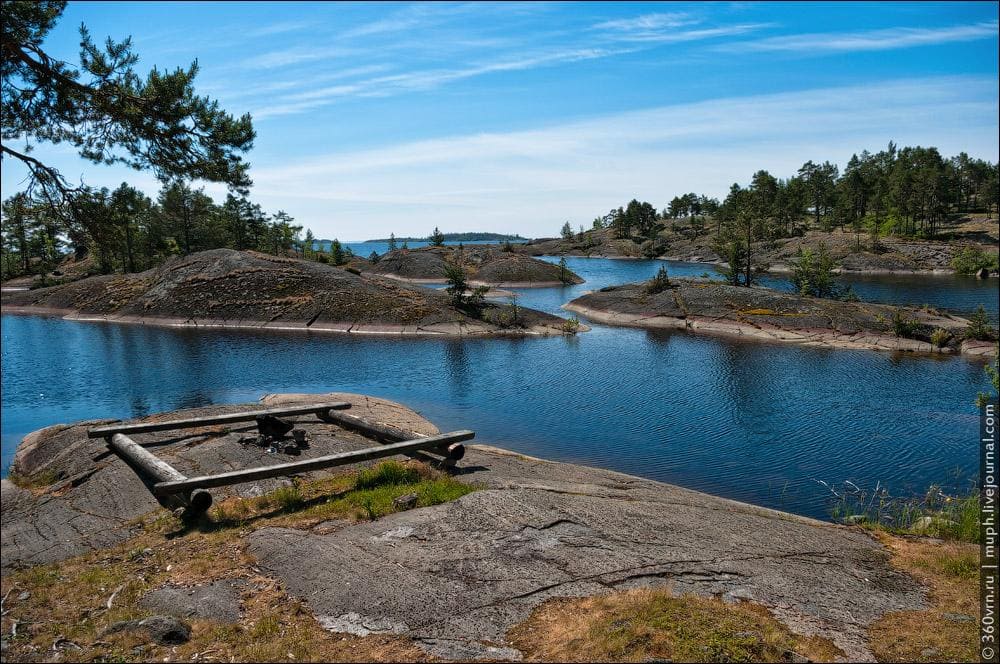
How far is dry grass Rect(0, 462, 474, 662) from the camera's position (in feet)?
25.7

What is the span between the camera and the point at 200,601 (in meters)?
9.21

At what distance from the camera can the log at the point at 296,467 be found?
12695mm

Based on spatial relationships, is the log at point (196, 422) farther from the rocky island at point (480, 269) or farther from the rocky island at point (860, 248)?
the rocky island at point (860, 248)

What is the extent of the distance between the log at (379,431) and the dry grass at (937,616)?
34.6 ft

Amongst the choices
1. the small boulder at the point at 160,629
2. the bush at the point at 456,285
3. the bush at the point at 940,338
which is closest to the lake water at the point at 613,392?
the bush at the point at 940,338

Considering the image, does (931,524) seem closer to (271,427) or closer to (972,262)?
(271,427)

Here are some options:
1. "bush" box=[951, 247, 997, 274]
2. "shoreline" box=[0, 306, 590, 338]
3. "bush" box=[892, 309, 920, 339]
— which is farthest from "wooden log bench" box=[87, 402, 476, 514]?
"bush" box=[951, 247, 997, 274]

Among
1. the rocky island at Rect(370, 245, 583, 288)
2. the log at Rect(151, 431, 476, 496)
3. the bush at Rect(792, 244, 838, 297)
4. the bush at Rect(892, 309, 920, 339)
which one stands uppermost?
the rocky island at Rect(370, 245, 583, 288)

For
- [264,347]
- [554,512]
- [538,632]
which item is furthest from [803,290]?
[538,632]

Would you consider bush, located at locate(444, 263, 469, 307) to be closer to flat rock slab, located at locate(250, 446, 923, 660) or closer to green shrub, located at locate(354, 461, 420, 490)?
green shrub, located at locate(354, 461, 420, 490)

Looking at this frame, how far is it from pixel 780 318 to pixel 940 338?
12074 millimetres

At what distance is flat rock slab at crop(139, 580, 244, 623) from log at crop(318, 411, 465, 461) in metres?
7.76

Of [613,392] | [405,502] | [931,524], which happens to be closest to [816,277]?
[613,392]

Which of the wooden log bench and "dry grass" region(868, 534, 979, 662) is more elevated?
the wooden log bench
